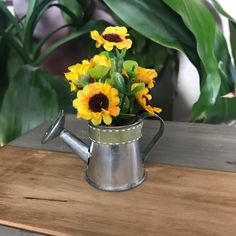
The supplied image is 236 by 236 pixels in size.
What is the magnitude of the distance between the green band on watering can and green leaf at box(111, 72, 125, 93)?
0.06 metres

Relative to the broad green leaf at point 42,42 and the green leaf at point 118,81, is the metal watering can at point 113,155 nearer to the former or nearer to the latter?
the green leaf at point 118,81

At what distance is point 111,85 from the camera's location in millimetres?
494

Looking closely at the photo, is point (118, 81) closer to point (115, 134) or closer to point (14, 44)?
point (115, 134)

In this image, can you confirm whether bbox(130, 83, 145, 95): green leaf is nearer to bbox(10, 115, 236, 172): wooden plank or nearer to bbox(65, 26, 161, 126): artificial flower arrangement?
bbox(65, 26, 161, 126): artificial flower arrangement

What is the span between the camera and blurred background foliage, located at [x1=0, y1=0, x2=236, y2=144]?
0.77 meters

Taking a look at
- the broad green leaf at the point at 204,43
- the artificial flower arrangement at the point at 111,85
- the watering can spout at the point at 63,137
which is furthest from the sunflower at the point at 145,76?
the broad green leaf at the point at 204,43

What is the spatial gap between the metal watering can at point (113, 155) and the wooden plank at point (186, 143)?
0.10 meters

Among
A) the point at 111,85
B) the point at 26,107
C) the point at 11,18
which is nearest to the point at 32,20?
the point at 11,18

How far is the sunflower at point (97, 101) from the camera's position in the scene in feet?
1.56

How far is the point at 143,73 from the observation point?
0.54 m

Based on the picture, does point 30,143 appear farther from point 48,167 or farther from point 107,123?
point 107,123

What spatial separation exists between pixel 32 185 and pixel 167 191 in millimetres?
214

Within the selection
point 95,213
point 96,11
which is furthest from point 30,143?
point 96,11

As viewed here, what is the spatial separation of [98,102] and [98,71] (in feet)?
0.15
